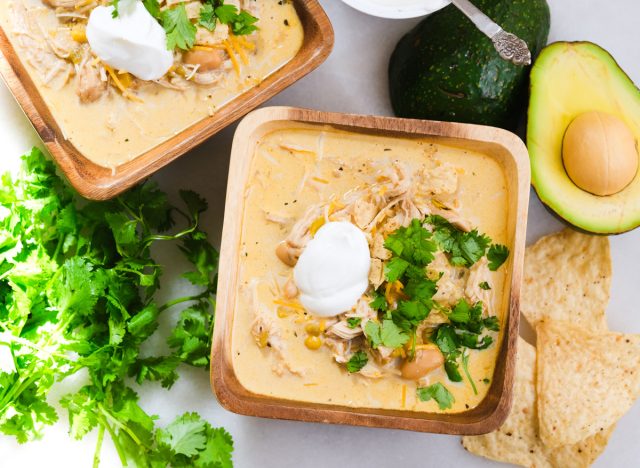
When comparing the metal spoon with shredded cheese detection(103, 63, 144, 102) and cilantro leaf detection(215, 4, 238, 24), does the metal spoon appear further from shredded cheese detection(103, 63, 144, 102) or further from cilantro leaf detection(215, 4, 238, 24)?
shredded cheese detection(103, 63, 144, 102)

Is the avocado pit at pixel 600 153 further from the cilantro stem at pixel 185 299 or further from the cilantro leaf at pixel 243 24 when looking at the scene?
the cilantro stem at pixel 185 299

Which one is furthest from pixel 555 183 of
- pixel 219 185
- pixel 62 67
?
pixel 62 67

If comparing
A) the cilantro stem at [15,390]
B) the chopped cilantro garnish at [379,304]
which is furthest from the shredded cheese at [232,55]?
the cilantro stem at [15,390]

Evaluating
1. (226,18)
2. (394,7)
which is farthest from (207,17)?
(394,7)

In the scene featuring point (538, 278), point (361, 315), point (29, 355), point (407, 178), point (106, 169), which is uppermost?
point (407, 178)

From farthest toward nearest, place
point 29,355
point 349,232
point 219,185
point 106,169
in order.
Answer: point 219,185 → point 29,355 → point 106,169 → point 349,232

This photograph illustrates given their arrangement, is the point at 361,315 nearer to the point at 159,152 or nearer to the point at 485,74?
the point at 159,152
